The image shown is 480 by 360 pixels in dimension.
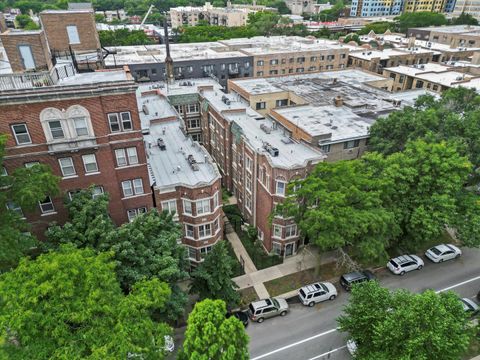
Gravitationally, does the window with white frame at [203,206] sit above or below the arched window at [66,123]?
below

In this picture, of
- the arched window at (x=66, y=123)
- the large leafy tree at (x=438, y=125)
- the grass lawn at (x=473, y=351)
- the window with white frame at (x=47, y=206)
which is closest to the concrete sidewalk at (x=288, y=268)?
the grass lawn at (x=473, y=351)

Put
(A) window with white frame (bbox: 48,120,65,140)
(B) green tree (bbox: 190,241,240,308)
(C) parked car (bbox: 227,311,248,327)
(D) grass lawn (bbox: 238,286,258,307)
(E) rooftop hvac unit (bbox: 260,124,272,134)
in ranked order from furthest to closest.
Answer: (E) rooftop hvac unit (bbox: 260,124,272,134), (D) grass lawn (bbox: 238,286,258,307), (C) parked car (bbox: 227,311,248,327), (B) green tree (bbox: 190,241,240,308), (A) window with white frame (bbox: 48,120,65,140)

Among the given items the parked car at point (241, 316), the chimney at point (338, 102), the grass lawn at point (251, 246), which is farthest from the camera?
the chimney at point (338, 102)

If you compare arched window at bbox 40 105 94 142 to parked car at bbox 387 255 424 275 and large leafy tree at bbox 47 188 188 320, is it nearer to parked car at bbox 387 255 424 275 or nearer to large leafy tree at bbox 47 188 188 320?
large leafy tree at bbox 47 188 188 320

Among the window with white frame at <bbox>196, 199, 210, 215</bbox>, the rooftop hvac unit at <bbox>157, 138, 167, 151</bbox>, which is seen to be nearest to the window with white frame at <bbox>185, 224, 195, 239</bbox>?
the window with white frame at <bbox>196, 199, 210, 215</bbox>

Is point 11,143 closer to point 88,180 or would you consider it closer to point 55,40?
point 88,180

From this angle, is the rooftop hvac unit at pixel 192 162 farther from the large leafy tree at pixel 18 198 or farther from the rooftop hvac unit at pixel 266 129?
the large leafy tree at pixel 18 198

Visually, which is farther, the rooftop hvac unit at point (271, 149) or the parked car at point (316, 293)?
the rooftop hvac unit at point (271, 149)
